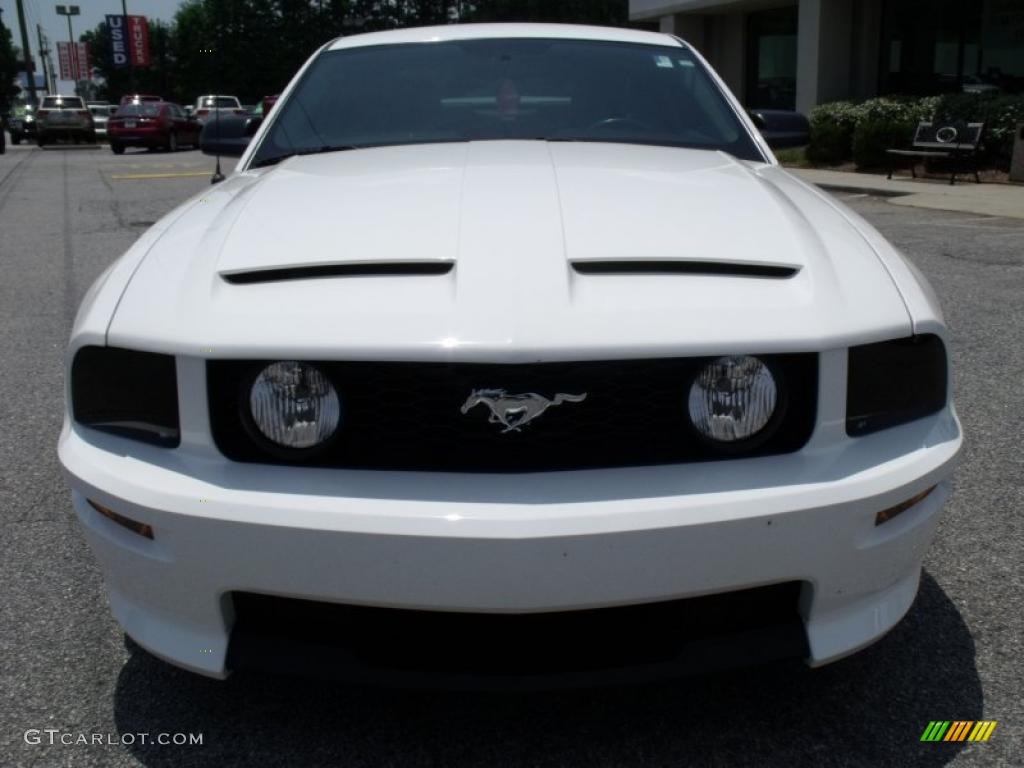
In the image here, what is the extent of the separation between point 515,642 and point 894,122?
617 inches

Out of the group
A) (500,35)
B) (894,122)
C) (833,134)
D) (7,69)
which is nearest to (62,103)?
(833,134)

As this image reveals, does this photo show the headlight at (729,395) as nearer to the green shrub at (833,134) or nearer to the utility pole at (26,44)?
the green shrub at (833,134)

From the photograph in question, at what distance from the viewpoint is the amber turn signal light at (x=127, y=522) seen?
1847 mm

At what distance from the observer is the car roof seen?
362cm

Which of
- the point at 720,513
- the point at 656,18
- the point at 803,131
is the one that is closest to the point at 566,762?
the point at 720,513

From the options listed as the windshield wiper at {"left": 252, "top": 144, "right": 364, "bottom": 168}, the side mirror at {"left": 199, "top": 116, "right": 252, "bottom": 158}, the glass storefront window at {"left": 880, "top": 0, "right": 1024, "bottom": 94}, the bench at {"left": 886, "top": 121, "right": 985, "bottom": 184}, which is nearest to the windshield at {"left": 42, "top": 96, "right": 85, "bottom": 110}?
the glass storefront window at {"left": 880, "top": 0, "right": 1024, "bottom": 94}

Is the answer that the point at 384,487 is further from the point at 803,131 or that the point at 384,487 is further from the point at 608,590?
the point at 803,131

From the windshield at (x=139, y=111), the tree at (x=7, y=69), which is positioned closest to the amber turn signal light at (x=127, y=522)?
the windshield at (x=139, y=111)

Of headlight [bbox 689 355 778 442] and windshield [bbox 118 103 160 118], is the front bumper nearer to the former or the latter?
headlight [bbox 689 355 778 442]

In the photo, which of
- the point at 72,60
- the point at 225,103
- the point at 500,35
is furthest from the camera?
the point at 72,60

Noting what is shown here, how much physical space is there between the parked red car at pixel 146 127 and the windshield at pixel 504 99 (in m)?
27.1

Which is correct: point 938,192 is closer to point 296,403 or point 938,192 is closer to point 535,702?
point 535,702

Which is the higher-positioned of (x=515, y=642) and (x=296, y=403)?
(x=296, y=403)

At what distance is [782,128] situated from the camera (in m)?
3.81
